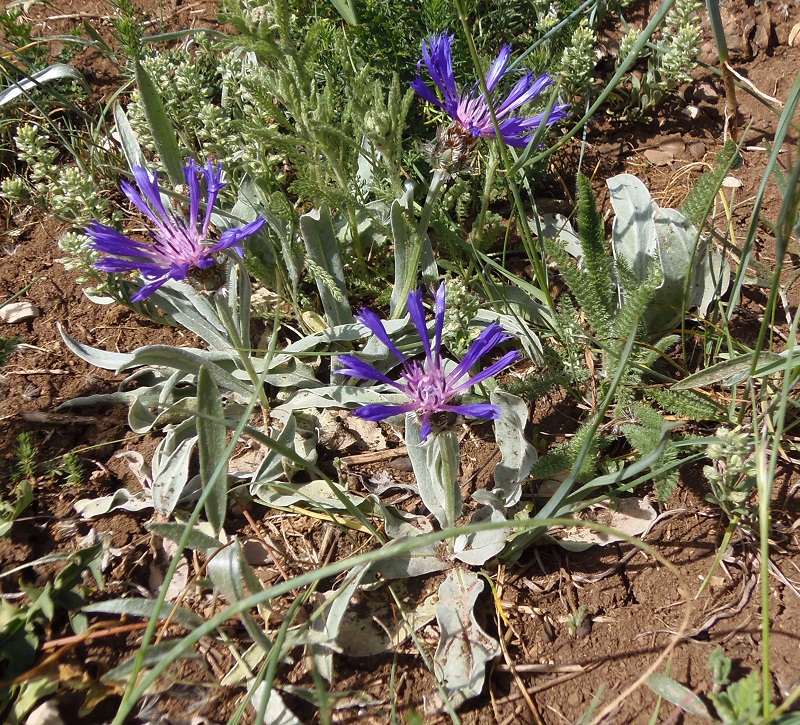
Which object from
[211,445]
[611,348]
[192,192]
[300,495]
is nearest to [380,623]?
[300,495]

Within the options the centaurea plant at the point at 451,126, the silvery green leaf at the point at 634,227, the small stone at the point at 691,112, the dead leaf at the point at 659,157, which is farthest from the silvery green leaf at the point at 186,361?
the small stone at the point at 691,112

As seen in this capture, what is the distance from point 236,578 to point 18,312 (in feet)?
5.21

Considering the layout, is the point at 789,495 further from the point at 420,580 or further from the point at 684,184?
the point at 684,184

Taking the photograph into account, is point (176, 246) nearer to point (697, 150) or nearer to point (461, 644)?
point (461, 644)

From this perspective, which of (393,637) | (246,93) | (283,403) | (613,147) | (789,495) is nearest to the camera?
(393,637)

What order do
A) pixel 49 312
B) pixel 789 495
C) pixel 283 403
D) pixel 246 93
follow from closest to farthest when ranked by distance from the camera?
pixel 789 495, pixel 246 93, pixel 283 403, pixel 49 312

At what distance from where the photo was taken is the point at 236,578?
69.1 inches

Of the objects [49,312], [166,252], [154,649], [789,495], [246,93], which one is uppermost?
[246,93]

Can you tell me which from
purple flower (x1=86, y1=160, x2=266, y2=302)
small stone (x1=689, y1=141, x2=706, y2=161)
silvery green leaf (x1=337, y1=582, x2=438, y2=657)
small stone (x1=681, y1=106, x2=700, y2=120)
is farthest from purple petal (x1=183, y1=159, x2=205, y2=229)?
small stone (x1=681, y1=106, x2=700, y2=120)

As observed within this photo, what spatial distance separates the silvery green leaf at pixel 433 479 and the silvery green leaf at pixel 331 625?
0.87 ft

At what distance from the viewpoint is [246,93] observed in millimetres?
2252

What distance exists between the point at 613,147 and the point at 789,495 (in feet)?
5.60

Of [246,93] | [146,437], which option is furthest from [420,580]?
[246,93]

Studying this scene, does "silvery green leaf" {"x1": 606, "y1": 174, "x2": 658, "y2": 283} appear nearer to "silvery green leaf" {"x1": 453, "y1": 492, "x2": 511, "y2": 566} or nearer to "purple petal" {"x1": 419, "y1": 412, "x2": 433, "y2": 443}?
"silvery green leaf" {"x1": 453, "y1": 492, "x2": 511, "y2": 566}
